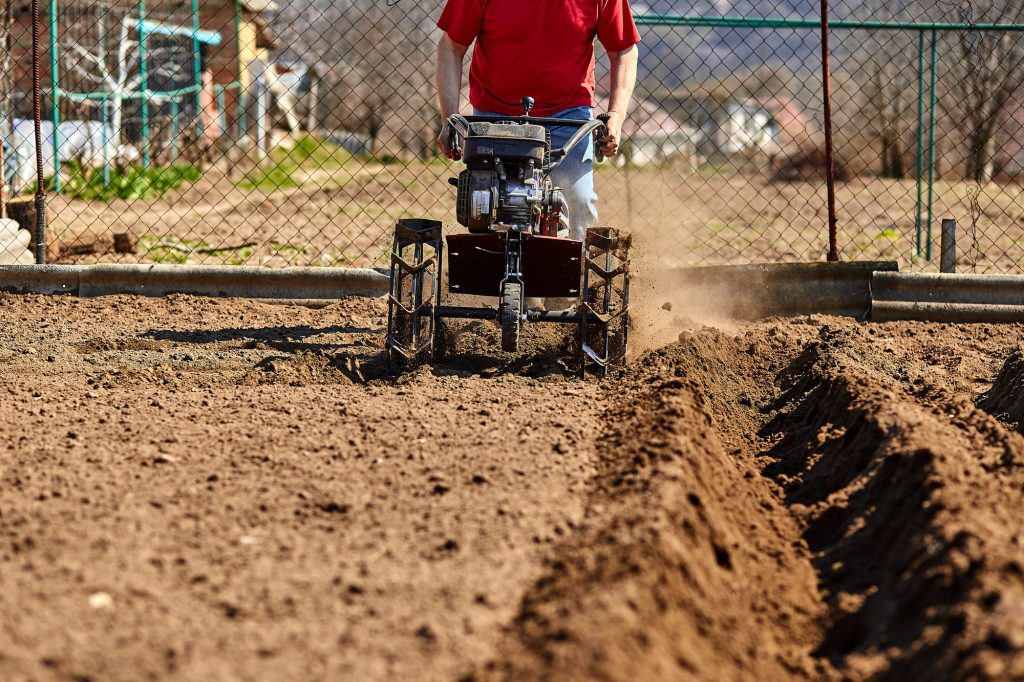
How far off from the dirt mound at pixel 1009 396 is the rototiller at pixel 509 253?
5.47ft

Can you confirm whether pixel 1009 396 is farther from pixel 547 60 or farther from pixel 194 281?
pixel 194 281

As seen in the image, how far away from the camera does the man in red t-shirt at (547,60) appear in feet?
19.8

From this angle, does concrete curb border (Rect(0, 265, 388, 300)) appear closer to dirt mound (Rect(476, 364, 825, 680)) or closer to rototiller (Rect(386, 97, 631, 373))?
rototiller (Rect(386, 97, 631, 373))

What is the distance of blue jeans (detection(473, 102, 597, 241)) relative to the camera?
6028 millimetres

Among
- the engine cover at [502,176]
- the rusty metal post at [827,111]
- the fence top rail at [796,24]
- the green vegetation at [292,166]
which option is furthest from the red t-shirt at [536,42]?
the green vegetation at [292,166]

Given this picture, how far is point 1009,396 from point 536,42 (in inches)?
111

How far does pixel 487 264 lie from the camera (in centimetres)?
553

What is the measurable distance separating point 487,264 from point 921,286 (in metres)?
3.24

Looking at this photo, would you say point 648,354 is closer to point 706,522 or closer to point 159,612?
point 706,522

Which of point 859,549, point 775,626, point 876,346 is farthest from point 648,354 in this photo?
point 775,626

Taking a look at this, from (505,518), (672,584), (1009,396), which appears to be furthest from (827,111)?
(672,584)

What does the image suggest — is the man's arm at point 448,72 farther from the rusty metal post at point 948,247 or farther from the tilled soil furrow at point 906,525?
the rusty metal post at point 948,247

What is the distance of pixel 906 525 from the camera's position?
3.34 m

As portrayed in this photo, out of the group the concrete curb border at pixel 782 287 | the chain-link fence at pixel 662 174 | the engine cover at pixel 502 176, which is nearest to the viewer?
the engine cover at pixel 502 176
